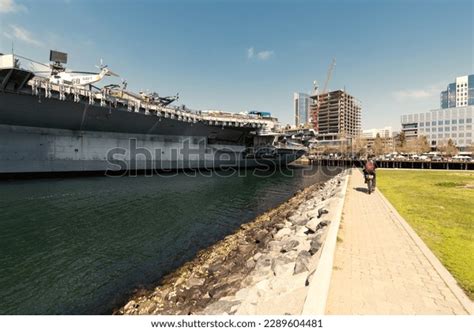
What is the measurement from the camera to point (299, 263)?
588 cm

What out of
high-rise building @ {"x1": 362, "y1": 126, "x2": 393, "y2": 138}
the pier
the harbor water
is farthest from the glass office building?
the harbor water

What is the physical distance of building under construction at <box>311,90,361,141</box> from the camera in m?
157

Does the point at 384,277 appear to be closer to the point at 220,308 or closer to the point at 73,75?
the point at 220,308

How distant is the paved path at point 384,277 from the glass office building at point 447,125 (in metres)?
110

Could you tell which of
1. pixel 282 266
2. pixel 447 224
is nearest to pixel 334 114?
pixel 447 224

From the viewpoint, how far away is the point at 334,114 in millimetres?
158750

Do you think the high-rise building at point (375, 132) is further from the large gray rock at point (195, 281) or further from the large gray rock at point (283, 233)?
the large gray rock at point (195, 281)

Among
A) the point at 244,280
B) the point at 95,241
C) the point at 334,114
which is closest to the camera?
the point at 244,280

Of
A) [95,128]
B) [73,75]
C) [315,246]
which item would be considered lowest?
[315,246]

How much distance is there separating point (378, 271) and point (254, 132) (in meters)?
48.2

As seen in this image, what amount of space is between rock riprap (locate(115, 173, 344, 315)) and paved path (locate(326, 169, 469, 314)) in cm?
61

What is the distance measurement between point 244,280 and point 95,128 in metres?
35.8

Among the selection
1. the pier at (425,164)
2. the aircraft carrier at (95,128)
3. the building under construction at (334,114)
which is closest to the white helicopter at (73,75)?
the aircraft carrier at (95,128)

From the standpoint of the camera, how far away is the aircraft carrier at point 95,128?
26.8 metres
